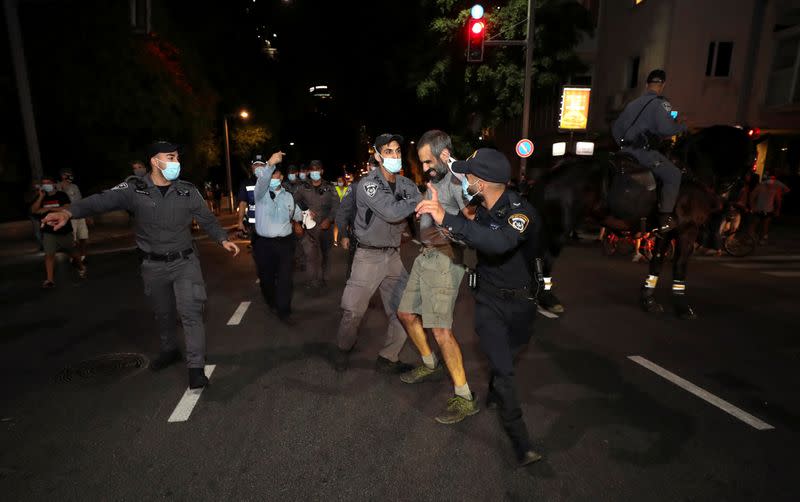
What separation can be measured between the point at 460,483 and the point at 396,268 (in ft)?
6.92

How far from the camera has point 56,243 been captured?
8.34 meters

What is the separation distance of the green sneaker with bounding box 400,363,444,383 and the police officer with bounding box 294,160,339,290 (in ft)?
12.8

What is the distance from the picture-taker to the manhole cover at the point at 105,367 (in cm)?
462

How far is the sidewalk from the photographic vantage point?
39.2ft

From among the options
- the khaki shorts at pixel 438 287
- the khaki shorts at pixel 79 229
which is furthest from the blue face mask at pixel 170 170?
the khaki shorts at pixel 79 229

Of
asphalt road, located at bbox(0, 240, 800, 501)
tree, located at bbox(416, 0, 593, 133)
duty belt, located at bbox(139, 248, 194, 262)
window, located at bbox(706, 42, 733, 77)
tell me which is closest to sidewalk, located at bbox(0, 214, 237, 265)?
asphalt road, located at bbox(0, 240, 800, 501)

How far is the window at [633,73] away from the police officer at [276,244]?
66.3 feet

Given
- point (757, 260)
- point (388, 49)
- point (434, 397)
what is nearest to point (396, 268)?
point (434, 397)

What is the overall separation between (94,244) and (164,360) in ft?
39.2

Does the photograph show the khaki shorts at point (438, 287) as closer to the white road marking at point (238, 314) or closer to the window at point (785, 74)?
the white road marking at point (238, 314)

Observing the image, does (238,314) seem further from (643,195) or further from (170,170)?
(643,195)

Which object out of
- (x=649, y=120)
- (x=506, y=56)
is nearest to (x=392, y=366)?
(x=649, y=120)

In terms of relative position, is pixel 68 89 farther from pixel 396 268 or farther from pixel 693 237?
pixel 693 237

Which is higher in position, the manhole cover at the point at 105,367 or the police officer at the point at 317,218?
the police officer at the point at 317,218
